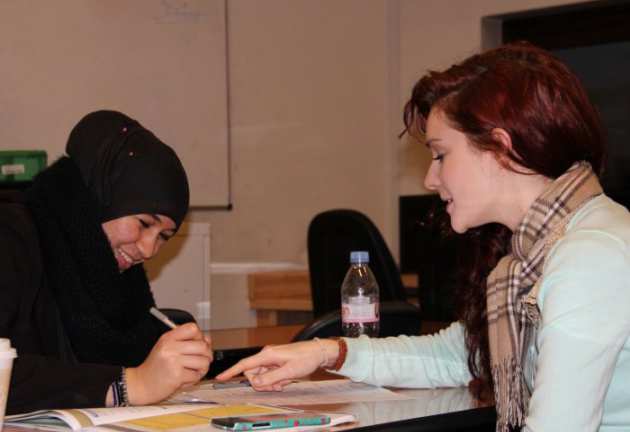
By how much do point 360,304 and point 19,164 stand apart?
6.14 ft

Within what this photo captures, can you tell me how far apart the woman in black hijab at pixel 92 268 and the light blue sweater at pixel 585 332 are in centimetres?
71

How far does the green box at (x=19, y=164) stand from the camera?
3.73 metres

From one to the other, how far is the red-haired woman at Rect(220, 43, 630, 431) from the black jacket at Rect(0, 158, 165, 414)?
0.33 metres

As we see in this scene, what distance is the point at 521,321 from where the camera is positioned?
66.0 inches

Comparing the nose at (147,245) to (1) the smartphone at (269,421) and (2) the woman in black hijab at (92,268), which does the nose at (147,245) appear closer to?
(2) the woman in black hijab at (92,268)

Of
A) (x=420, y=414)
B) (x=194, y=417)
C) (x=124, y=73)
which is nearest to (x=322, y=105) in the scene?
(x=124, y=73)

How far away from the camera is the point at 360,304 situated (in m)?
2.46

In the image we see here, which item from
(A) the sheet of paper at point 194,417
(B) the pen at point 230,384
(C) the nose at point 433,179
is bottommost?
(B) the pen at point 230,384

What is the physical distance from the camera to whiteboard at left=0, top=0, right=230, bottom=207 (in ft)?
13.8

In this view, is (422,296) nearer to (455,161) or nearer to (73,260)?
(73,260)

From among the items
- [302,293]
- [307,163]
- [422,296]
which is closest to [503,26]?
[307,163]

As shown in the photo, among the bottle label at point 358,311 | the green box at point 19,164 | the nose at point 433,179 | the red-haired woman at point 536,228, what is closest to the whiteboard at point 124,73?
the green box at point 19,164

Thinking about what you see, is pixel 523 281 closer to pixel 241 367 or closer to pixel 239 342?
pixel 241 367

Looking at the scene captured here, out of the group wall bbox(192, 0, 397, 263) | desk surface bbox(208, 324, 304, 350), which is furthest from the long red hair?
wall bbox(192, 0, 397, 263)
